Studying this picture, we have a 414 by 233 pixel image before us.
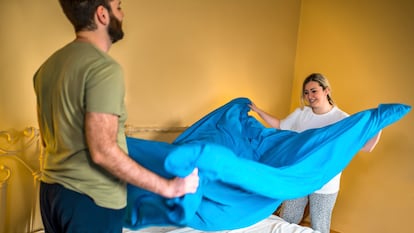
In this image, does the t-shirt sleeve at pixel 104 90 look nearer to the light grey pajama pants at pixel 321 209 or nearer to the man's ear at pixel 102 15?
the man's ear at pixel 102 15

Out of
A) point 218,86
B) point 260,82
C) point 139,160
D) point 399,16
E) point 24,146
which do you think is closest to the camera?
point 139,160

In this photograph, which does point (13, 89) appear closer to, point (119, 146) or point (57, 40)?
point (57, 40)

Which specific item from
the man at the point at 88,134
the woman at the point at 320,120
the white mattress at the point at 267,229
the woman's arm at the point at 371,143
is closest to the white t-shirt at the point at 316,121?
the woman at the point at 320,120

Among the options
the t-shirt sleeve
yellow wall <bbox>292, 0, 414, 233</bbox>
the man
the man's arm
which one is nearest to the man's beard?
the man

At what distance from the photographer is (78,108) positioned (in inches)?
38.7

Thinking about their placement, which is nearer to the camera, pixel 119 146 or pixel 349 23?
pixel 119 146

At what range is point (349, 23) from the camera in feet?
9.48

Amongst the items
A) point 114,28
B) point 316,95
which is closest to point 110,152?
point 114,28

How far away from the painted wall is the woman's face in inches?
28.7

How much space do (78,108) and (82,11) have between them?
260mm

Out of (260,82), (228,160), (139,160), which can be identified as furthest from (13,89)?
(260,82)

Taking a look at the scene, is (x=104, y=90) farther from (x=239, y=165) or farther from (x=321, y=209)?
(x=321, y=209)

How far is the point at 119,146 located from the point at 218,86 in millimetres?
1803

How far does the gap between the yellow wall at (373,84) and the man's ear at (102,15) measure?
7.28 ft
